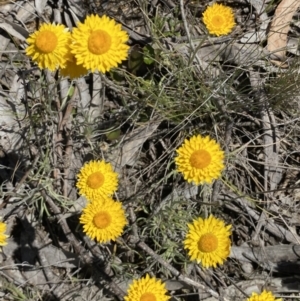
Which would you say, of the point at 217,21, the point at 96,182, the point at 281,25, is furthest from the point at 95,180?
the point at 281,25

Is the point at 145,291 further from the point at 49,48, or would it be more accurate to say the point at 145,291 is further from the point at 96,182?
the point at 49,48

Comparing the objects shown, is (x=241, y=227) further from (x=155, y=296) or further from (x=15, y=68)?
(x=15, y=68)

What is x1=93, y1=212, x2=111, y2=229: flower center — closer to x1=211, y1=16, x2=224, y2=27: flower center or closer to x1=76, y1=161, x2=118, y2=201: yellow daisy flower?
x1=76, y1=161, x2=118, y2=201: yellow daisy flower

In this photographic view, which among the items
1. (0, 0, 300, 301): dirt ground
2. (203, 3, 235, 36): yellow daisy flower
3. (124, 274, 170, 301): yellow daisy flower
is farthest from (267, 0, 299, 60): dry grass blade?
(124, 274, 170, 301): yellow daisy flower

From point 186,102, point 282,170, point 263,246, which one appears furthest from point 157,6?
point 263,246

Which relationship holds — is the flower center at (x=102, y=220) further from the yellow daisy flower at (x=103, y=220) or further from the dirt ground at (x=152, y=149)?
the dirt ground at (x=152, y=149)

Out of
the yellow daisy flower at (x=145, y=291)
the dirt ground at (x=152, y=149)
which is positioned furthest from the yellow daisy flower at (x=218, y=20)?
the yellow daisy flower at (x=145, y=291)
